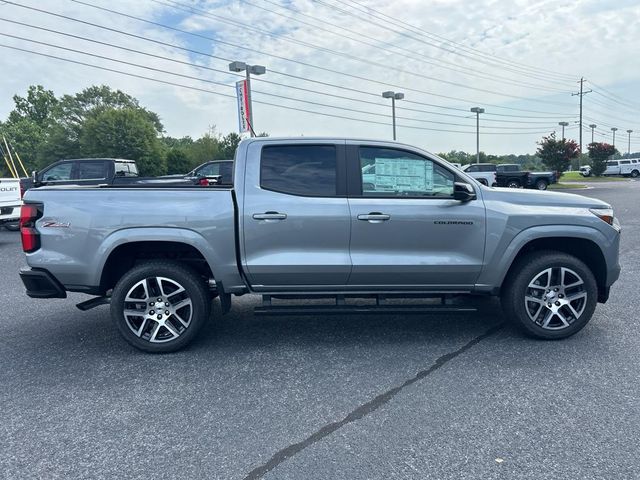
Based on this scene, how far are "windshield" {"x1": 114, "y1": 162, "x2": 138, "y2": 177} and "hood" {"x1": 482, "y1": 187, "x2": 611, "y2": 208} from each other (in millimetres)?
13094

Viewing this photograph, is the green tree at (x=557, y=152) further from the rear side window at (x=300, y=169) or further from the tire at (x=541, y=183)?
the rear side window at (x=300, y=169)

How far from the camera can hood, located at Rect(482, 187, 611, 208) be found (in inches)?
166

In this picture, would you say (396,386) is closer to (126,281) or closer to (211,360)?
(211,360)

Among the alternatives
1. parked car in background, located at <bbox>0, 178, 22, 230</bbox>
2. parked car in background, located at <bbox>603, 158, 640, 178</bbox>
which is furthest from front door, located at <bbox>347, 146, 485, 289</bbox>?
parked car in background, located at <bbox>603, 158, 640, 178</bbox>

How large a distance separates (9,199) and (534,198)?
11522mm

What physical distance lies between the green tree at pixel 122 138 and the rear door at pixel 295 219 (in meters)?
48.0

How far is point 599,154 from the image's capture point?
153 ft

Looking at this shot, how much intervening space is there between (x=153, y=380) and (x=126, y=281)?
941 millimetres

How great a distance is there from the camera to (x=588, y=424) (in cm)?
289

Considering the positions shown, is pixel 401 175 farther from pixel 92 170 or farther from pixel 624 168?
pixel 624 168

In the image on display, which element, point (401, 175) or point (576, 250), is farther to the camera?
point (576, 250)

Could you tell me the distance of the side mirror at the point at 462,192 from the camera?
4047 millimetres

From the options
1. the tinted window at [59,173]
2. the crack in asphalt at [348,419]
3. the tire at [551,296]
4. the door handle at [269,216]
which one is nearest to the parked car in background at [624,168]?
the tinted window at [59,173]

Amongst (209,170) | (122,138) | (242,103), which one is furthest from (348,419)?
(122,138)
